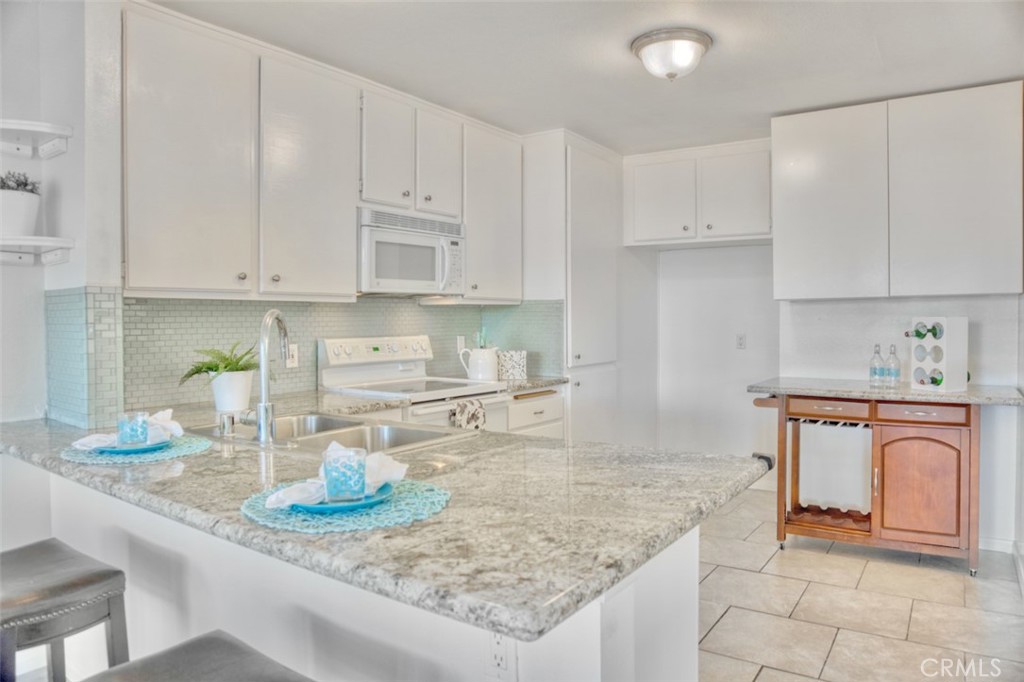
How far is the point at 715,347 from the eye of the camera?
5023 millimetres

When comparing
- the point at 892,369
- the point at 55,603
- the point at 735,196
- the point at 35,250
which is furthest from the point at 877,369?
the point at 35,250

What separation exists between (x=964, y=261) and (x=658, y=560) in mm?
2813

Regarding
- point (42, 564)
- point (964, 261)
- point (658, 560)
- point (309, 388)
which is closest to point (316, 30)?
point (309, 388)

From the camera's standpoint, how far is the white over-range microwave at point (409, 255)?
3.16 m

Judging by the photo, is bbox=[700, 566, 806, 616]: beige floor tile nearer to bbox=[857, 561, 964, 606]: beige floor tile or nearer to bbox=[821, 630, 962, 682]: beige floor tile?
bbox=[857, 561, 964, 606]: beige floor tile

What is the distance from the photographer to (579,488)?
1379 mm

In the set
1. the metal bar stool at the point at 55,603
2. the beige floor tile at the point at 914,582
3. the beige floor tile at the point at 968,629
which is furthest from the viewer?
the beige floor tile at the point at 914,582

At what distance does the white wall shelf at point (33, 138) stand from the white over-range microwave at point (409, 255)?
1.19 m

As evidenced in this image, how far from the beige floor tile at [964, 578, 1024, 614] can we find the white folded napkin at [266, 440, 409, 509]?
2.70m

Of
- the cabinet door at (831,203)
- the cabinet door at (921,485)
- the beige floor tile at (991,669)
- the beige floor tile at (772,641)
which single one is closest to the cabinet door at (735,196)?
the cabinet door at (831,203)

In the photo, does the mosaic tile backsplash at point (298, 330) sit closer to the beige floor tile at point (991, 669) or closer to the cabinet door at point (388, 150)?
the cabinet door at point (388, 150)

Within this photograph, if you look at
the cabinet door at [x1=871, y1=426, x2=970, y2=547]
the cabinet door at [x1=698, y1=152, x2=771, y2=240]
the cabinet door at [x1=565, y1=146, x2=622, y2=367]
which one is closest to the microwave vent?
the cabinet door at [x1=565, y1=146, x2=622, y2=367]

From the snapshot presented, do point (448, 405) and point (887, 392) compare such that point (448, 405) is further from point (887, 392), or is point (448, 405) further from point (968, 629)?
point (968, 629)

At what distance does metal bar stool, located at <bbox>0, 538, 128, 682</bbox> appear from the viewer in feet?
4.86
